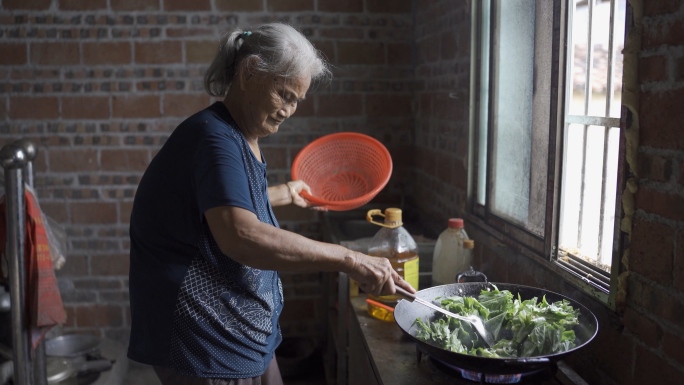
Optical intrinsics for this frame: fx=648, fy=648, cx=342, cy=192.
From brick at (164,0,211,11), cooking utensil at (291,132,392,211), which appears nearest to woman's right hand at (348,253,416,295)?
cooking utensil at (291,132,392,211)

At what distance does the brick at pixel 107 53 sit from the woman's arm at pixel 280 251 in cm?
231

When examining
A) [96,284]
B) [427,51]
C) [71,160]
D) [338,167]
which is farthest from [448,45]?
[96,284]

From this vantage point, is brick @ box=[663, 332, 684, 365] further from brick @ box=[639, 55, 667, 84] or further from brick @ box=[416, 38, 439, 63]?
brick @ box=[416, 38, 439, 63]

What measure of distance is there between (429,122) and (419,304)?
67.0 inches

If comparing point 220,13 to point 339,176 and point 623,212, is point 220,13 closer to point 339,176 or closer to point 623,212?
point 339,176

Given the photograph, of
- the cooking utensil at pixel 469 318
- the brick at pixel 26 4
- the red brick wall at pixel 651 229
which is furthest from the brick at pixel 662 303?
the brick at pixel 26 4

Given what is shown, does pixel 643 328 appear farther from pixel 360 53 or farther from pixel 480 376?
pixel 360 53

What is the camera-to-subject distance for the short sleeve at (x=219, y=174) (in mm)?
1500

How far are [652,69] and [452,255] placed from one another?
1052mm

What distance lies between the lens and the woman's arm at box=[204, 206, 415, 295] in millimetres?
1504

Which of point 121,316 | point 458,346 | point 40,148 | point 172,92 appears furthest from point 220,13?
point 458,346

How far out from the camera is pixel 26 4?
343 centimetres

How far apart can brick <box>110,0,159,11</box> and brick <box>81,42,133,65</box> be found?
19 centimetres

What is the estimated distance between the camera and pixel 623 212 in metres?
1.47
